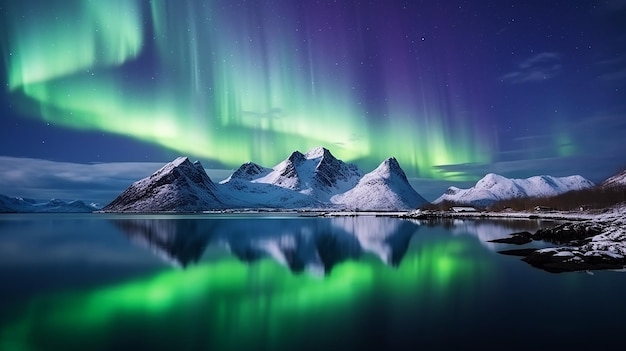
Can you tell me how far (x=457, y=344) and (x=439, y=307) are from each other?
679 cm

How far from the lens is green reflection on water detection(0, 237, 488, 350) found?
17797 millimetres

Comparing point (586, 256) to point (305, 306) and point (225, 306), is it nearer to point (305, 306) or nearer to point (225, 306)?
point (305, 306)

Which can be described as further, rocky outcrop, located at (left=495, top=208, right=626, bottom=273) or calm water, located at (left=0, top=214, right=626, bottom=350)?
rocky outcrop, located at (left=495, top=208, right=626, bottom=273)

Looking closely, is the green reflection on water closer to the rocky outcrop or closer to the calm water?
the calm water

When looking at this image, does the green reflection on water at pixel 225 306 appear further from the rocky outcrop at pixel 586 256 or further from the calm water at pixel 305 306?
the rocky outcrop at pixel 586 256

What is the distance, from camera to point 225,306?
2384 centimetres

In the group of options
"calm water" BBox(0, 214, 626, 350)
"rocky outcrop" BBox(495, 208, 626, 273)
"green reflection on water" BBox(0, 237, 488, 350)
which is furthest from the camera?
"rocky outcrop" BBox(495, 208, 626, 273)

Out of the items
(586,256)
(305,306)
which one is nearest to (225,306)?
(305,306)

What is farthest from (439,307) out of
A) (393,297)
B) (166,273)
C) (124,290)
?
(166,273)

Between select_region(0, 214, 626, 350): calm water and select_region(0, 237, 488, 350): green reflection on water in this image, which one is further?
select_region(0, 237, 488, 350): green reflection on water

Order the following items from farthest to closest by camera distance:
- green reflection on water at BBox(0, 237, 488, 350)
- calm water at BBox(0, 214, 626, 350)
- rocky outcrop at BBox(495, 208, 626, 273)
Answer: rocky outcrop at BBox(495, 208, 626, 273) → green reflection on water at BBox(0, 237, 488, 350) → calm water at BBox(0, 214, 626, 350)

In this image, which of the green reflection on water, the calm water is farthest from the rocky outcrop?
the green reflection on water

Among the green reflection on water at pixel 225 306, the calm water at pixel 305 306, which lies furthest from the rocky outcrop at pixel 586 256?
the green reflection on water at pixel 225 306

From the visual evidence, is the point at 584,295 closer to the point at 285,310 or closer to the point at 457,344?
the point at 457,344
